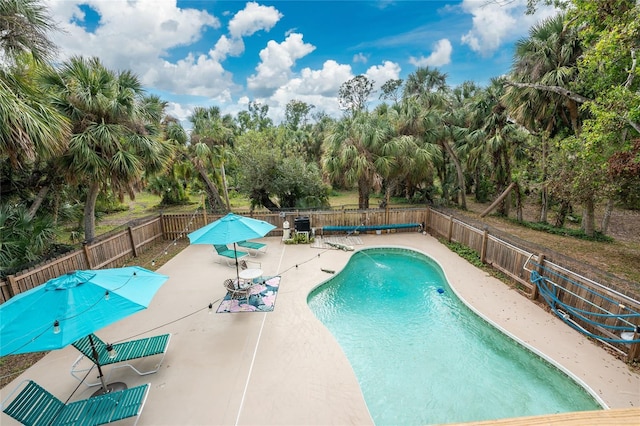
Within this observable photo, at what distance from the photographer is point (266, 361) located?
5270 mm

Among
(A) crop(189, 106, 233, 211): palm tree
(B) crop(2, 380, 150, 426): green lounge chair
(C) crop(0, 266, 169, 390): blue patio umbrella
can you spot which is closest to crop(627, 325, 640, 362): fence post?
(B) crop(2, 380, 150, 426): green lounge chair

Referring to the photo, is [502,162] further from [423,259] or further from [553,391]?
[553,391]

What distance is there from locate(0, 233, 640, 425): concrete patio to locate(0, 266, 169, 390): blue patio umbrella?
1706mm

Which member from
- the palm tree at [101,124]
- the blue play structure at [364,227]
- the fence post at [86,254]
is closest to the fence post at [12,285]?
the fence post at [86,254]

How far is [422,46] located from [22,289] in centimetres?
2422

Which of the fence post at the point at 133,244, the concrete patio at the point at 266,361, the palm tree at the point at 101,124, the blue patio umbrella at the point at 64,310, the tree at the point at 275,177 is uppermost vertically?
the palm tree at the point at 101,124

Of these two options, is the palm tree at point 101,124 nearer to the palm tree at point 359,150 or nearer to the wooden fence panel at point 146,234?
the wooden fence panel at point 146,234

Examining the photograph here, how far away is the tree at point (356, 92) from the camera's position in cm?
3781

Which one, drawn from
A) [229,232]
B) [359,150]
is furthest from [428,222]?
[229,232]

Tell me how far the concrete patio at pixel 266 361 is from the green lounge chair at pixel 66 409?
0.42m

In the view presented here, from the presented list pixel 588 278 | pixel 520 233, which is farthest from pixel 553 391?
pixel 520 233

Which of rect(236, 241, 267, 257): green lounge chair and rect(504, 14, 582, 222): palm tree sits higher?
rect(504, 14, 582, 222): palm tree

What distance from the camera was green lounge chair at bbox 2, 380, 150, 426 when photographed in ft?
11.6

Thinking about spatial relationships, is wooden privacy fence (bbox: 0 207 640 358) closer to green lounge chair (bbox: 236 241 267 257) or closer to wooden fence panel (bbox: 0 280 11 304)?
Result: wooden fence panel (bbox: 0 280 11 304)
